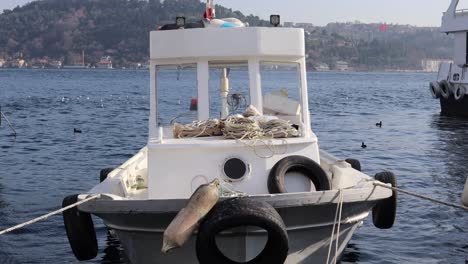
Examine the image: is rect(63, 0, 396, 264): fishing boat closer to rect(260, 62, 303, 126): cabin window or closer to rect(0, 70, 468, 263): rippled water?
rect(260, 62, 303, 126): cabin window

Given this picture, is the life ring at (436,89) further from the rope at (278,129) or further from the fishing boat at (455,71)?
the rope at (278,129)

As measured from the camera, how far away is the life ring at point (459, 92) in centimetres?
3931

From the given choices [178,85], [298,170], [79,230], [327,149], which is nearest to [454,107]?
[327,149]

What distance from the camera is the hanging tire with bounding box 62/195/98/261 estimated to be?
35.8ft

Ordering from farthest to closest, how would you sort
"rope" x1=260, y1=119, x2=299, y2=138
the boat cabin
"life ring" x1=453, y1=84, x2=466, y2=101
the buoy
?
"life ring" x1=453, y1=84, x2=466, y2=101 → "rope" x1=260, y1=119, x2=299, y2=138 → the boat cabin → the buoy

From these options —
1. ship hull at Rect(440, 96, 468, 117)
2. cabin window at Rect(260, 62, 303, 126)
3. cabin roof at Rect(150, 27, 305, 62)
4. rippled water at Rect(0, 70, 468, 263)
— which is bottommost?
rippled water at Rect(0, 70, 468, 263)

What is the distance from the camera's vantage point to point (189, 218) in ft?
29.7

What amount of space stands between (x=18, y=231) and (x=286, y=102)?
20.2 feet

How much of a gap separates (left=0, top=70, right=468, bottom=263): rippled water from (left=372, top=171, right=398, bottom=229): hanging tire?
1066mm

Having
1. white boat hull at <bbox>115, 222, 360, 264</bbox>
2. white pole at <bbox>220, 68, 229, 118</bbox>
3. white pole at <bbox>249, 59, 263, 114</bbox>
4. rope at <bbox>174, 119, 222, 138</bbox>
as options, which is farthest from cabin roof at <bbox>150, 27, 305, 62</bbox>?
white boat hull at <bbox>115, 222, 360, 264</bbox>

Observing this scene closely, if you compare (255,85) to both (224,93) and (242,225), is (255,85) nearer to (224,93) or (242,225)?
A: (224,93)

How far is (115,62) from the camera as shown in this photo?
521ft

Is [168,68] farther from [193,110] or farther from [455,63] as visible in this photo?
[455,63]

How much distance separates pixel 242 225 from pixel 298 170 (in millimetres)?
1907
